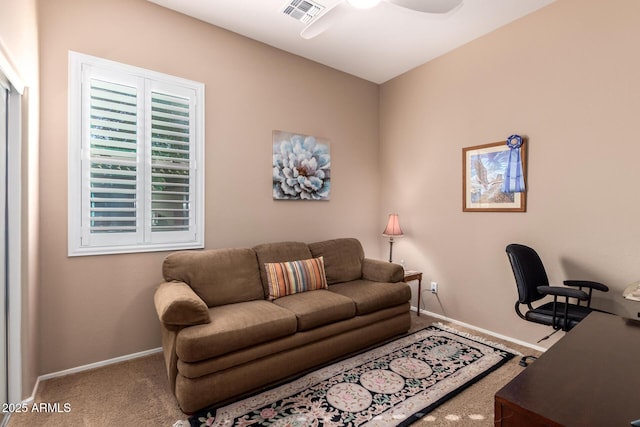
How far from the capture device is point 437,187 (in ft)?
12.2

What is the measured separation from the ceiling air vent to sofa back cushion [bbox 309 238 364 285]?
7.24 feet

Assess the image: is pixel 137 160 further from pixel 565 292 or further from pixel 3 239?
pixel 565 292

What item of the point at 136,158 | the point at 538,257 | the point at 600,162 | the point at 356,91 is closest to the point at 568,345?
the point at 538,257

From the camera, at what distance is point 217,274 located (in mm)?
2707

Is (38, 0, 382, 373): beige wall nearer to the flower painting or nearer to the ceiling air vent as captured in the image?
the flower painting

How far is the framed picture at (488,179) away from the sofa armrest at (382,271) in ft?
3.28

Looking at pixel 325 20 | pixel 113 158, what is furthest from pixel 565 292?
pixel 113 158

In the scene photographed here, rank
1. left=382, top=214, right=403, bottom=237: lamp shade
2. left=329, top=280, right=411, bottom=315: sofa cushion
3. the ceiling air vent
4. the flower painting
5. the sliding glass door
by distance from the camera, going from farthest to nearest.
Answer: left=382, top=214, right=403, bottom=237: lamp shade, the flower painting, left=329, top=280, right=411, bottom=315: sofa cushion, the ceiling air vent, the sliding glass door

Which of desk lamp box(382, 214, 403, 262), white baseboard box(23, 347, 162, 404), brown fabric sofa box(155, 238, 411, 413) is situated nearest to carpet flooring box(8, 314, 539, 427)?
white baseboard box(23, 347, 162, 404)

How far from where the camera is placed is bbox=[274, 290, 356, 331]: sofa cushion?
246cm

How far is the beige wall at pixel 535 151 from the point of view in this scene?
245 cm

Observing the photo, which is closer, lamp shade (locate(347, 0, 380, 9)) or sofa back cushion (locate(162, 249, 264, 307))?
lamp shade (locate(347, 0, 380, 9))

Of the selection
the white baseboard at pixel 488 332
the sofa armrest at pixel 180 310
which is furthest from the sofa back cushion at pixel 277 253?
the white baseboard at pixel 488 332

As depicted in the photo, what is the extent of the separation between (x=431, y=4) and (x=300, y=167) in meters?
2.08
